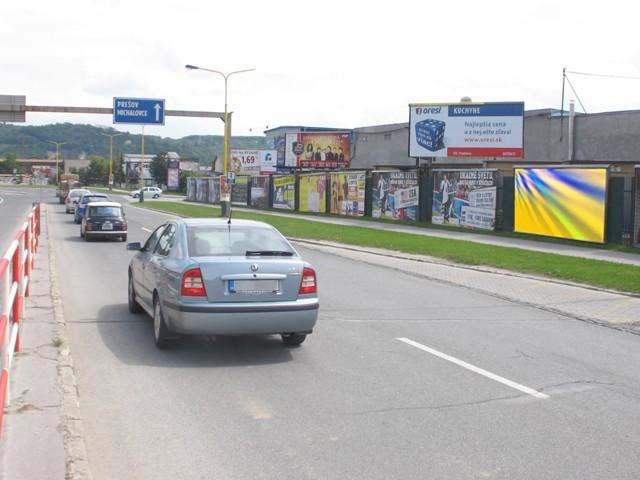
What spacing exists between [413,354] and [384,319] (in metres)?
2.45

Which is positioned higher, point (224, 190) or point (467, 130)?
point (467, 130)

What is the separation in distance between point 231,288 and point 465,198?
2467cm

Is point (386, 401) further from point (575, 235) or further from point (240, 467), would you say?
point (575, 235)

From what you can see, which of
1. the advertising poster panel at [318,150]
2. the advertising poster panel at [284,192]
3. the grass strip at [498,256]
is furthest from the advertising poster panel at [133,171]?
the grass strip at [498,256]

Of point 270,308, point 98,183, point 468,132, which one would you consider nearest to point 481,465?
point 270,308

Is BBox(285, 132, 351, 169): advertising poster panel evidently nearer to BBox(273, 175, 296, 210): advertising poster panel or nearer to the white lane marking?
BBox(273, 175, 296, 210): advertising poster panel

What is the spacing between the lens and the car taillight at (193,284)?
8.23m

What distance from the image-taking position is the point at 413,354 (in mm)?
8828

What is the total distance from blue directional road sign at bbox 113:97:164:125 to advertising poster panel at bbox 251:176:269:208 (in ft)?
54.5

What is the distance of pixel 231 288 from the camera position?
27.2ft

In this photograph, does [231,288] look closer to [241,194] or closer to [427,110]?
[427,110]

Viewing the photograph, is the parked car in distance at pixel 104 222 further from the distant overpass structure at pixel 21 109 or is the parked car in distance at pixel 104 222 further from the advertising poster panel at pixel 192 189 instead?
the advertising poster panel at pixel 192 189

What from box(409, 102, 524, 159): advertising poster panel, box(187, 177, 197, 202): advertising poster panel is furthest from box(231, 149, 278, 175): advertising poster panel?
box(409, 102, 524, 159): advertising poster panel

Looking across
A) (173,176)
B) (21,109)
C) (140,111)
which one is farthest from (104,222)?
(173,176)
